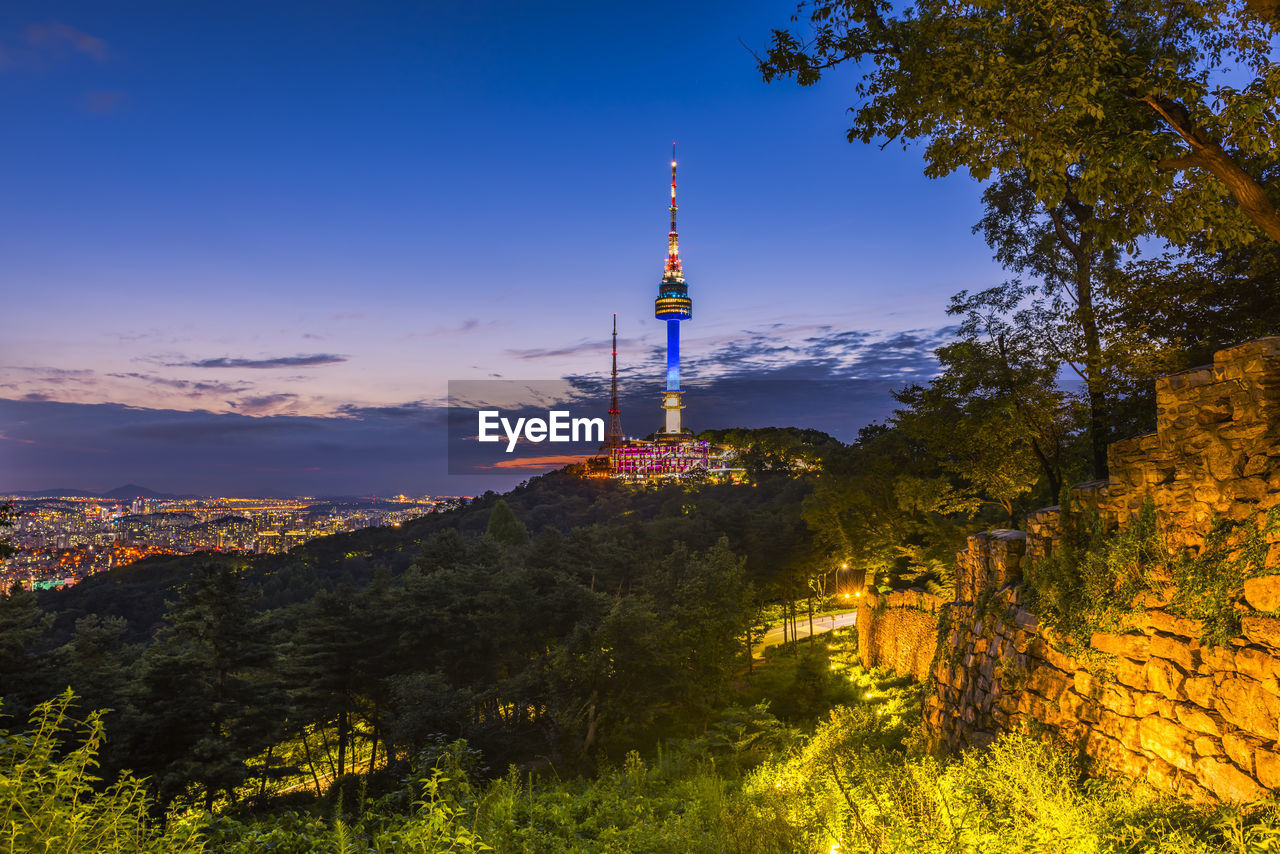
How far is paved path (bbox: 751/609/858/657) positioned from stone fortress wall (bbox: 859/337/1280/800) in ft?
54.2

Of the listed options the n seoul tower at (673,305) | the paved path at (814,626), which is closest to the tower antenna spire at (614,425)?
the n seoul tower at (673,305)

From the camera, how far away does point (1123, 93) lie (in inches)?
189

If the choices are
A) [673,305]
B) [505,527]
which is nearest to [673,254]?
[673,305]

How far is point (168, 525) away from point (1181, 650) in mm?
68225

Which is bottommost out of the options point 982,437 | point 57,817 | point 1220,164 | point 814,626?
point 814,626

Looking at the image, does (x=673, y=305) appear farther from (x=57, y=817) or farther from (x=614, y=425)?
(x=57, y=817)

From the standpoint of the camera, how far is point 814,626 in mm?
25672

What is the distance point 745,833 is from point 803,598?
88.6 feet

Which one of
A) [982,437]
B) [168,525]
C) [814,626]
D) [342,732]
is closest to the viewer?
[982,437]

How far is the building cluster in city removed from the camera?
35.0 metres

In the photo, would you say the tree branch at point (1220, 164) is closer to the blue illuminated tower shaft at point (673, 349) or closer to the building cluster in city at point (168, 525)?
the building cluster in city at point (168, 525)

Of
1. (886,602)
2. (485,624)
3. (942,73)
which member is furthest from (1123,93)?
(485,624)

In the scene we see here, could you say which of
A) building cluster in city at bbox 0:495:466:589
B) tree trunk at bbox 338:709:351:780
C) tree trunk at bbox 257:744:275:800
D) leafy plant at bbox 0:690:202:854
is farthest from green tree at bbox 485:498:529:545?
leafy plant at bbox 0:690:202:854

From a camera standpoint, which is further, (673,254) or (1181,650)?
(673,254)
